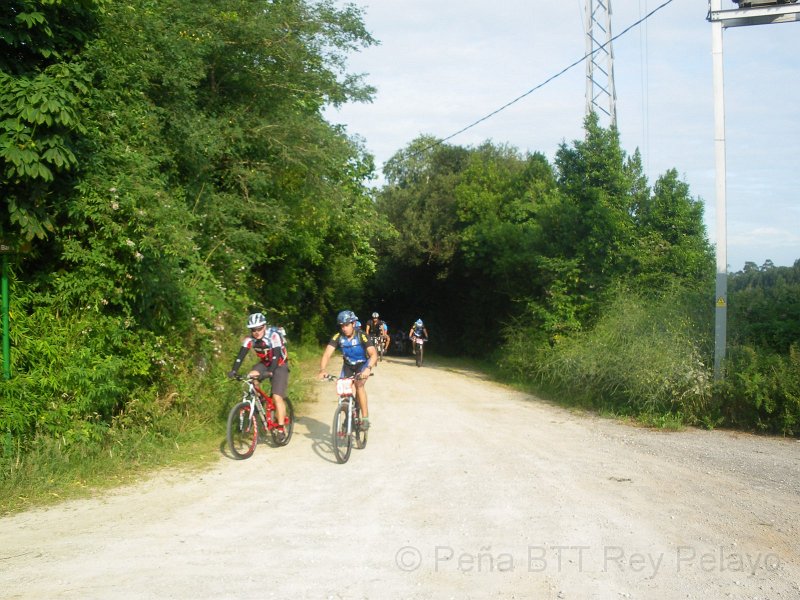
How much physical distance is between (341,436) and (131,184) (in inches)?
161

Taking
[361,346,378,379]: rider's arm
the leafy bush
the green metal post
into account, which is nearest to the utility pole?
the leafy bush

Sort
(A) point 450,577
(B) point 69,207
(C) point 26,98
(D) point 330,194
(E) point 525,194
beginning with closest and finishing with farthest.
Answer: (A) point 450,577, (C) point 26,98, (B) point 69,207, (D) point 330,194, (E) point 525,194

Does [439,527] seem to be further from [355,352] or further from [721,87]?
[721,87]

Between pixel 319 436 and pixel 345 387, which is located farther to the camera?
pixel 319 436

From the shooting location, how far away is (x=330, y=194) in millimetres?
17797

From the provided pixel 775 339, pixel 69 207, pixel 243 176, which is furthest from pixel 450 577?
pixel 243 176

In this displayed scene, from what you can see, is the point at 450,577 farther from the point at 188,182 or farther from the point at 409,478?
the point at 188,182

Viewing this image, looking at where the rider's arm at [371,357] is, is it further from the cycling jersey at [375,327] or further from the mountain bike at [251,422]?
the cycling jersey at [375,327]

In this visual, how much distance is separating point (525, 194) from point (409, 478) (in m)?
21.8

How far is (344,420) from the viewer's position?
9.84 meters

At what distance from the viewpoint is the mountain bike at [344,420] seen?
9.67 m

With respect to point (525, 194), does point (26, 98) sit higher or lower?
lower

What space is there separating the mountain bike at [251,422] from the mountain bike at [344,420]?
0.97m

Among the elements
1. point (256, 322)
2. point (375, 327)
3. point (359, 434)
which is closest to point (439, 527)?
point (359, 434)
